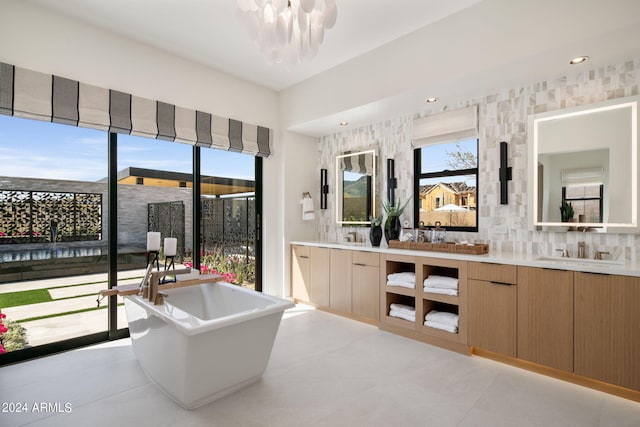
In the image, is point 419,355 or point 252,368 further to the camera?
point 419,355

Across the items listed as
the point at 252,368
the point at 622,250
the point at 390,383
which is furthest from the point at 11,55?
the point at 622,250

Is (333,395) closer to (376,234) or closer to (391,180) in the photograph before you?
(376,234)

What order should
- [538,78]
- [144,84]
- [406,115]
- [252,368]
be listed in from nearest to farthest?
[252,368] < [538,78] < [144,84] < [406,115]

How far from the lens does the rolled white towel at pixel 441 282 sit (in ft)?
9.78

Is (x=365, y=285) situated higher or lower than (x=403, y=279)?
lower

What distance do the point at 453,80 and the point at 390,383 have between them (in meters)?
2.64

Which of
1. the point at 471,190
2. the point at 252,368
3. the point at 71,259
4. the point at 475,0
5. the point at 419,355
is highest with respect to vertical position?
the point at 475,0

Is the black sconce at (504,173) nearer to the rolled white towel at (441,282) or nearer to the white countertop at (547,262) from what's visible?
the white countertop at (547,262)

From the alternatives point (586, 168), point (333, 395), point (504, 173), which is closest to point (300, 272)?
point (333, 395)

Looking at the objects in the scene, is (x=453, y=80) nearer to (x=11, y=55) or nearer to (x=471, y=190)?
(x=471, y=190)

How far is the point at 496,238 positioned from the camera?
10.5ft

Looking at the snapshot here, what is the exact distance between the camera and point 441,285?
3.05 metres

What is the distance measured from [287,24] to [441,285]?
255 cm

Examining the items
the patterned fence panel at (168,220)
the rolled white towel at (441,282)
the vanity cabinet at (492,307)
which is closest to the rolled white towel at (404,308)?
the rolled white towel at (441,282)
